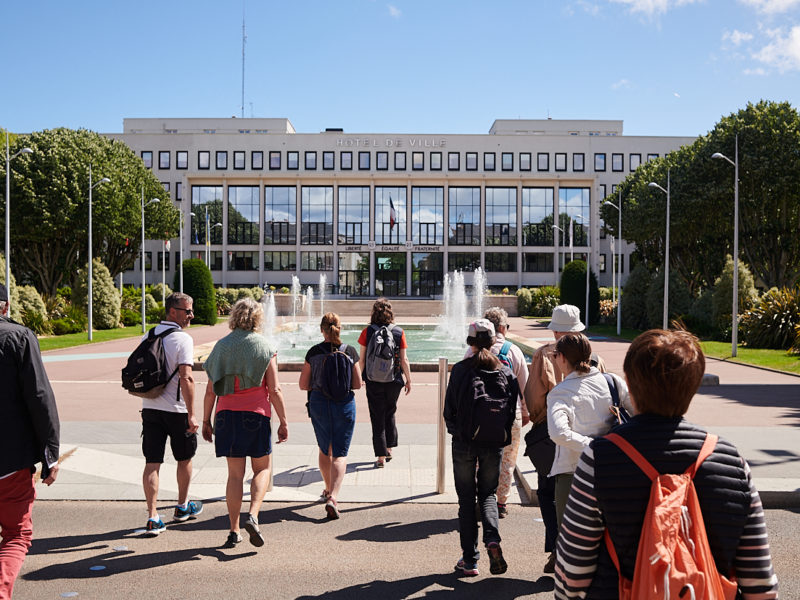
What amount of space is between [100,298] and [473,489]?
36.0 m

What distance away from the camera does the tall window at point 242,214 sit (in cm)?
7538

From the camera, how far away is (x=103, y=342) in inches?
1134

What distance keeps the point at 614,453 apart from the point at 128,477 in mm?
6761

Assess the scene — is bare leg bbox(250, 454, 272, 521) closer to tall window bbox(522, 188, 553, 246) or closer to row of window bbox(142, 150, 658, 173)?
tall window bbox(522, 188, 553, 246)

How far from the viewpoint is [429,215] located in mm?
75438

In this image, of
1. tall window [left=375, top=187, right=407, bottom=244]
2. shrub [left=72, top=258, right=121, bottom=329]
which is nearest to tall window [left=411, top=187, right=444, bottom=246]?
tall window [left=375, top=187, right=407, bottom=244]

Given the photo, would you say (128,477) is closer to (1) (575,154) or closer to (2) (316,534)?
(2) (316,534)

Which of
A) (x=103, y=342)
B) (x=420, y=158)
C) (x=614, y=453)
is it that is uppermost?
(x=420, y=158)

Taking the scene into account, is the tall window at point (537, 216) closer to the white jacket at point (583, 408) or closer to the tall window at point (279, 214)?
the tall window at point (279, 214)

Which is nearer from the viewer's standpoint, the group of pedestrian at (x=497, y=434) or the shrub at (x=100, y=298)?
the group of pedestrian at (x=497, y=434)

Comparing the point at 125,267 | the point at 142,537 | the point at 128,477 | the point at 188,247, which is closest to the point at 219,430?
the point at 142,537

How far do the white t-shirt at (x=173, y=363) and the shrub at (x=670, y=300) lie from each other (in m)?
32.3

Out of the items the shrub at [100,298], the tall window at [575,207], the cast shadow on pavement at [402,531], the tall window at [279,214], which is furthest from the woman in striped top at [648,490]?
the tall window at [575,207]

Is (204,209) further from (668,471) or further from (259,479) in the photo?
(668,471)
